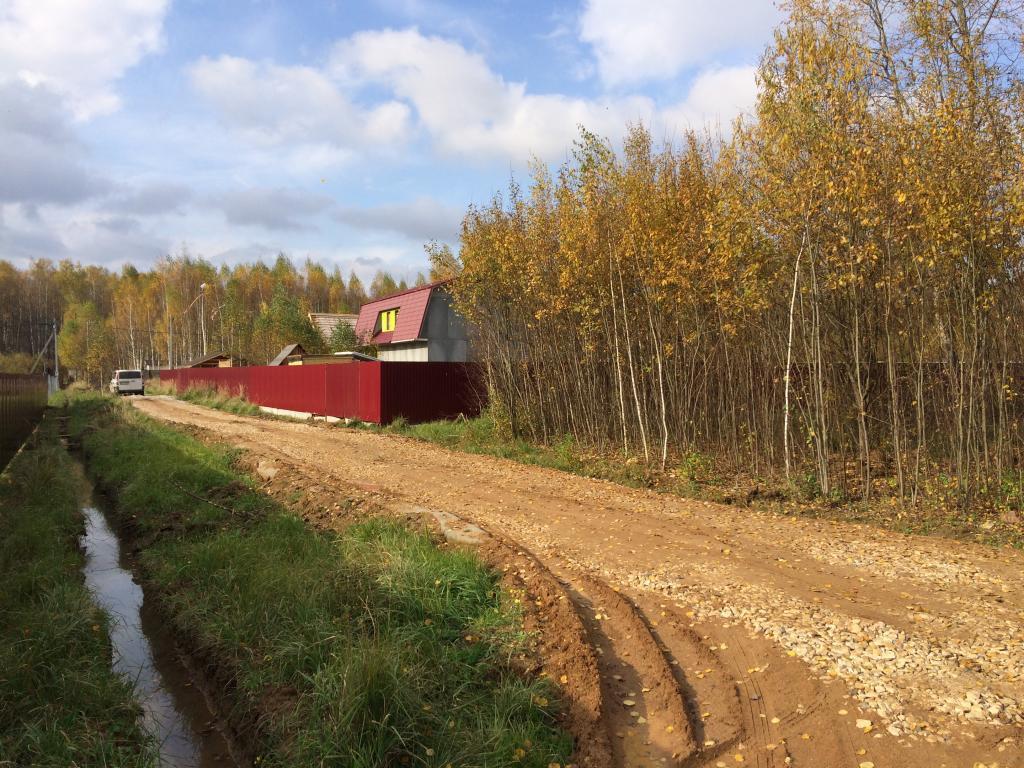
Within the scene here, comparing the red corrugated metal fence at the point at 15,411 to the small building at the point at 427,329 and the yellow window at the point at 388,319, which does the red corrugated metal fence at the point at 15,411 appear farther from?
the yellow window at the point at 388,319

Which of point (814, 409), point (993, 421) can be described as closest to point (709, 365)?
point (814, 409)

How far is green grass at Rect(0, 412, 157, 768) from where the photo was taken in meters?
3.72

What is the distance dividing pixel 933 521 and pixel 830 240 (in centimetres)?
347

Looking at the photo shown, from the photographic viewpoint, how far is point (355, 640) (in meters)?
4.54

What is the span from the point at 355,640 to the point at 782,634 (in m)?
2.89

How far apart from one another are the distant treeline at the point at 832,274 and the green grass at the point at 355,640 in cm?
570

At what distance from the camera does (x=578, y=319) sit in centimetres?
1307

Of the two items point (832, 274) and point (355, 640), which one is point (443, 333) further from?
→ point (355, 640)

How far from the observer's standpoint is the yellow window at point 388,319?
31359 millimetres

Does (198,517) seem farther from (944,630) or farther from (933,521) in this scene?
(933,521)

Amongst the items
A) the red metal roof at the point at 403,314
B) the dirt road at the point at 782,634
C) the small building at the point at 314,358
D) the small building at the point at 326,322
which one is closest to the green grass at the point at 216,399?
the small building at the point at 314,358

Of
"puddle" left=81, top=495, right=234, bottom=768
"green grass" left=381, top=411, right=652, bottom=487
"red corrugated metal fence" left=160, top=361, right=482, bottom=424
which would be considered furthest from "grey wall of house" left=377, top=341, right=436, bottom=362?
"puddle" left=81, top=495, right=234, bottom=768

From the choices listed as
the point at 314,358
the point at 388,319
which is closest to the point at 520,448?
the point at 314,358

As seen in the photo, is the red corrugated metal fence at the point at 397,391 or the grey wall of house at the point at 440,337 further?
the grey wall of house at the point at 440,337
